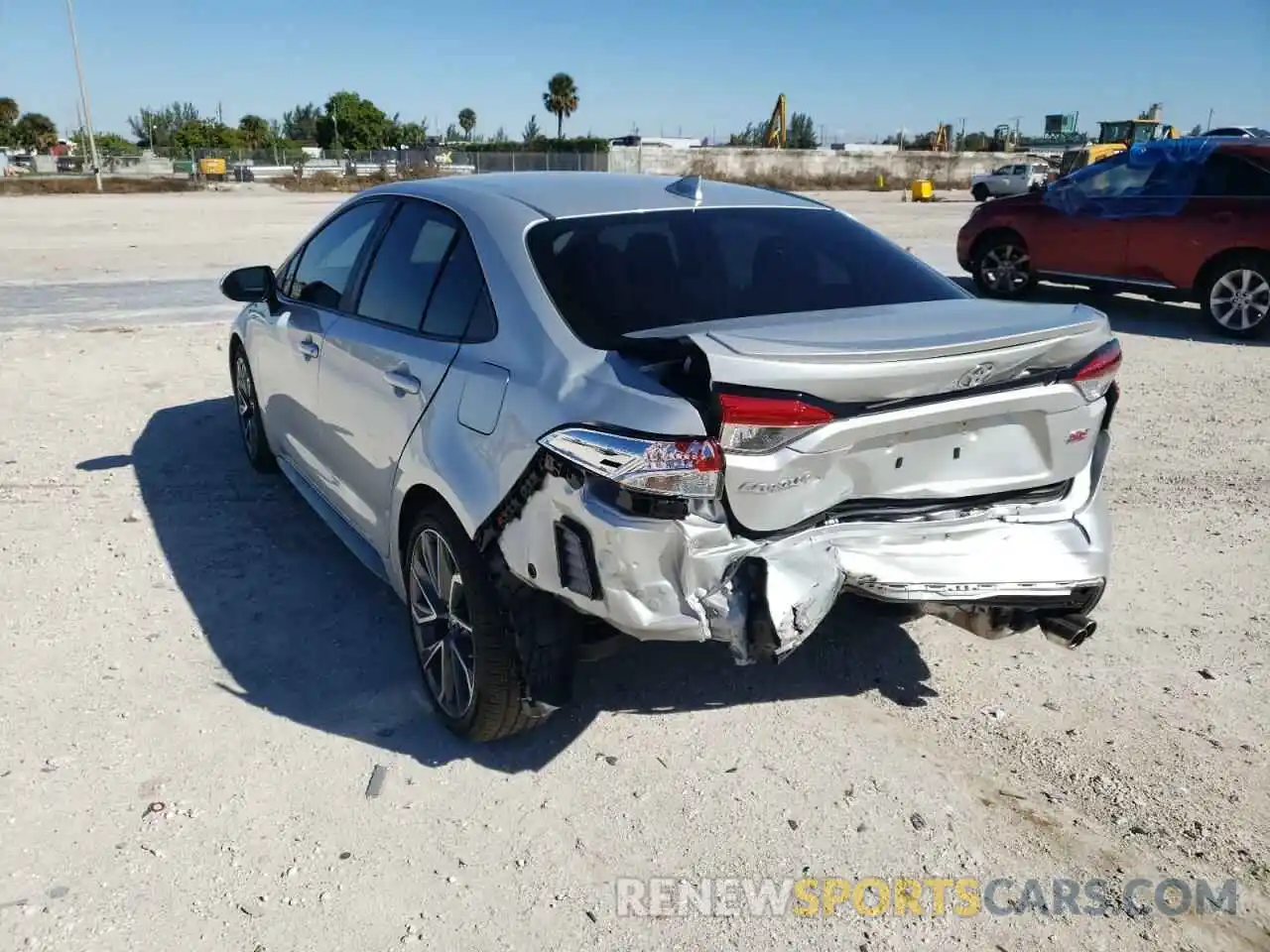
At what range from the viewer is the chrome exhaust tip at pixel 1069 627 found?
303cm

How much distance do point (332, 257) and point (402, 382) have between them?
4.38 feet

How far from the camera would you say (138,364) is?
324 inches

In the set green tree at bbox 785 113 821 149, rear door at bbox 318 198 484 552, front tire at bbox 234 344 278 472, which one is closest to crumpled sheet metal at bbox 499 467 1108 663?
rear door at bbox 318 198 484 552

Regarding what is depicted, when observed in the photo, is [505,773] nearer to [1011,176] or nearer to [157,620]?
[157,620]

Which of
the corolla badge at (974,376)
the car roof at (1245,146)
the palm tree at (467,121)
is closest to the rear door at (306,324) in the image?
the corolla badge at (974,376)

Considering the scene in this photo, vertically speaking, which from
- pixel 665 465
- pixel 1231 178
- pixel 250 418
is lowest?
pixel 250 418

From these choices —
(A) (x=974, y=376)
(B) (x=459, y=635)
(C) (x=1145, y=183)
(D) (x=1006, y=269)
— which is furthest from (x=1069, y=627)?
(D) (x=1006, y=269)

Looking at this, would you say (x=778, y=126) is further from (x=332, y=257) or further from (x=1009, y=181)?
(x=332, y=257)

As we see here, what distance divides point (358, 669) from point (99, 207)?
3098cm

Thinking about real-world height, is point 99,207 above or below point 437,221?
below

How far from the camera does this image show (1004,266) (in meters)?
11.8

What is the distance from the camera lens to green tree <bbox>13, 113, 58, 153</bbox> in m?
87.3

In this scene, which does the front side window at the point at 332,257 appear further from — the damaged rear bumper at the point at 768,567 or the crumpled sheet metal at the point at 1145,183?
the crumpled sheet metal at the point at 1145,183

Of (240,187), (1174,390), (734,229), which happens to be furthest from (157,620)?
(240,187)
